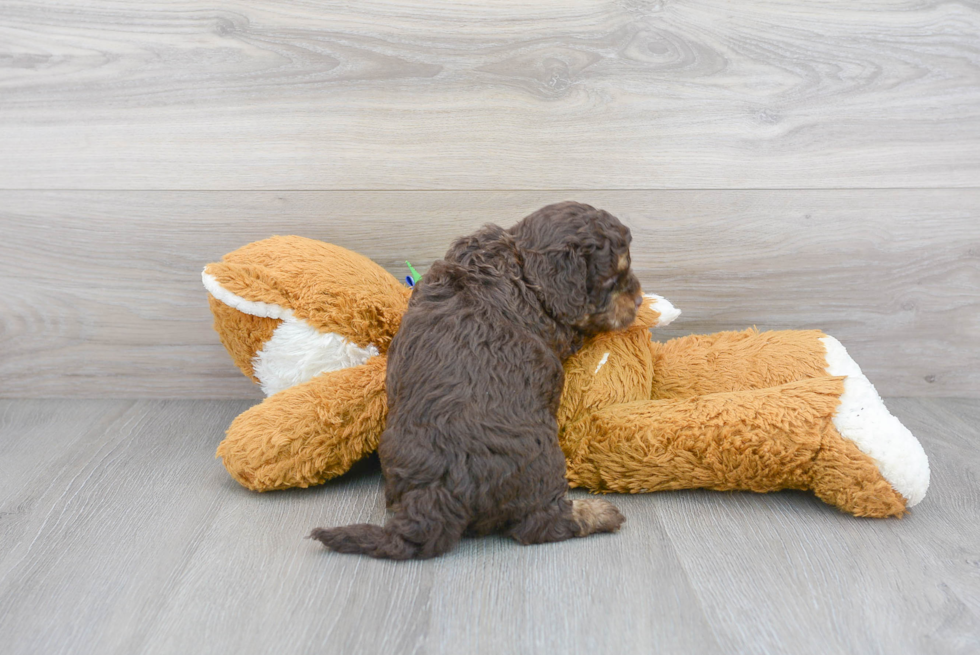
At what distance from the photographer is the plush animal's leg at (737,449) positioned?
3.82 feet

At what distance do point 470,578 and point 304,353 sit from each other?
0.56 m

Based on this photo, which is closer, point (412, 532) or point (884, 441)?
point (412, 532)

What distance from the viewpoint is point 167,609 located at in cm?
96

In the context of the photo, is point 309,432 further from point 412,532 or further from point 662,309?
point 662,309

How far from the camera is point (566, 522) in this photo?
109cm

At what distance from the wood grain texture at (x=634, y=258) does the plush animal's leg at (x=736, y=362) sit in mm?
224

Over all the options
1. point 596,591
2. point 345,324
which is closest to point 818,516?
point 596,591

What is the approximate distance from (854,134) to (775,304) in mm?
401

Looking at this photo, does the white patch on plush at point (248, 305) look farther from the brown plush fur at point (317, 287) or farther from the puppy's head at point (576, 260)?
the puppy's head at point (576, 260)

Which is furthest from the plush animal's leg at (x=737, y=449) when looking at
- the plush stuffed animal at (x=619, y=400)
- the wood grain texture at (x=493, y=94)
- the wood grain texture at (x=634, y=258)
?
the wood grain texture at (x=493, y=94)

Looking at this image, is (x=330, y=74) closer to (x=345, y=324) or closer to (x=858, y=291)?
(x=345, y=324)

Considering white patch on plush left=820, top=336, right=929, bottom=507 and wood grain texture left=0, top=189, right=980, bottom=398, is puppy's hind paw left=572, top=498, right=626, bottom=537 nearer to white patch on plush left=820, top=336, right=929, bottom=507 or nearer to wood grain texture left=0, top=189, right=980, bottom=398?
white patch on plush left=820, top=336, right=929, bottom=507

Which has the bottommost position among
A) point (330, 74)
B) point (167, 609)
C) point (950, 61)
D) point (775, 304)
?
point (167, 609)

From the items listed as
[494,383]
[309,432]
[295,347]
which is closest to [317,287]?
[295,347]
